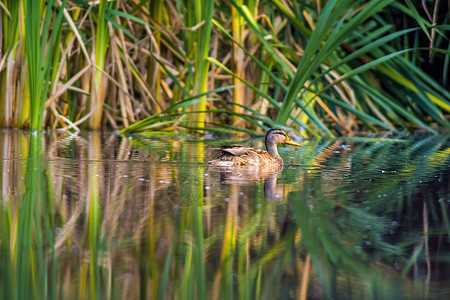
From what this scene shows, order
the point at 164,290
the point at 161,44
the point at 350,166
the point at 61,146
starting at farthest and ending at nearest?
1. the point at 161,44
2. the point at 61,146
3. the point at 350,166
4. the point at 164,290

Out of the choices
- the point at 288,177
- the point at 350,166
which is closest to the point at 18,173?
the point at 288,177

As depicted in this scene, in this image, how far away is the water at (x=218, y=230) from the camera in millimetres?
2027

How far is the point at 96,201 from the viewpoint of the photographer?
10.6 feet

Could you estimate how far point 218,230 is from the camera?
8.75ft

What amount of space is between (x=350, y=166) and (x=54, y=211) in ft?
7.82

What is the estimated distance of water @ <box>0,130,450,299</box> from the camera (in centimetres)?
203

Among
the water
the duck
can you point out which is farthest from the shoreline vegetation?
the water

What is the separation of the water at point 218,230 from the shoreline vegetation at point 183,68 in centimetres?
169

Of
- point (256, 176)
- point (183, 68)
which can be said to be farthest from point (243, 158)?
point (183, 68)

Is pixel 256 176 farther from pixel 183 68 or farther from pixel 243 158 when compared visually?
pixel 183 68

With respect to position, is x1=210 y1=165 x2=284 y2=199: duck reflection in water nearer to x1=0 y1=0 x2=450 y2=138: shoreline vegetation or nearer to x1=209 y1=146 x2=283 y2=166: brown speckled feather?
x1=209 y1=146 x2=283 y2=166: brown speckled feather

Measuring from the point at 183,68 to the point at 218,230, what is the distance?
439 cm

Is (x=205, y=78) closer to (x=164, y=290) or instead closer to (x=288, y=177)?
(x=288, y=177)

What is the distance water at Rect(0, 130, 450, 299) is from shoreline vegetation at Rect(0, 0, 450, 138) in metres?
1.69
